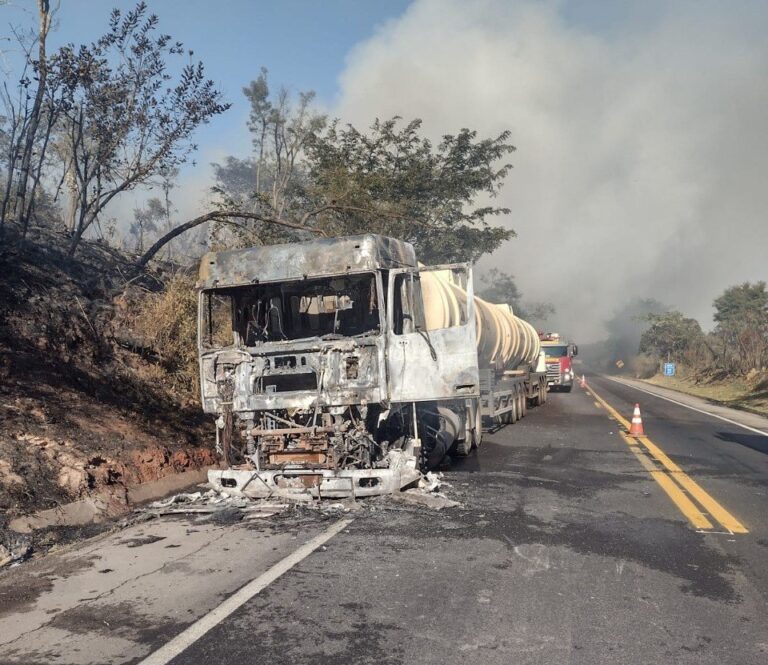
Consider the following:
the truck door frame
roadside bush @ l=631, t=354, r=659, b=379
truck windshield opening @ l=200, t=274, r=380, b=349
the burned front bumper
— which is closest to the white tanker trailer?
the truck door frame

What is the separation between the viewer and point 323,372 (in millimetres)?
7578

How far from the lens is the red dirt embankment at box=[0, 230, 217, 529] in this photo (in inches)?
300

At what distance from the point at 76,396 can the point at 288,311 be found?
3.51 metres

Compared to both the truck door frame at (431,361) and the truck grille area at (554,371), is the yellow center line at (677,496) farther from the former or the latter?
the truck grille area at (554,371)

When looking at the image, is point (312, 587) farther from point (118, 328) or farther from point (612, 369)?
point (612, 369)

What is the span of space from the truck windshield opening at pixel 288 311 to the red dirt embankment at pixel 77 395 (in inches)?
80.1

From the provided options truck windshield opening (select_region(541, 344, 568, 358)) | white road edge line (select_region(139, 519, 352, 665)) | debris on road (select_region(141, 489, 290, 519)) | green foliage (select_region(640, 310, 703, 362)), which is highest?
green foliage (select_region(640, 310, 703, 362))

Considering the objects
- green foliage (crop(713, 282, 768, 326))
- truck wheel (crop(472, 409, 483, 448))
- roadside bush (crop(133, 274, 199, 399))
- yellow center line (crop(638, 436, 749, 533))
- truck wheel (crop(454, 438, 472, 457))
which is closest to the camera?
yellow center line (crop(638, 436, 749, 533))

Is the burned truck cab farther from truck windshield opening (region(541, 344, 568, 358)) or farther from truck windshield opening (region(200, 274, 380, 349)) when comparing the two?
truck windshield opening (region(541, 344, 568, 358))

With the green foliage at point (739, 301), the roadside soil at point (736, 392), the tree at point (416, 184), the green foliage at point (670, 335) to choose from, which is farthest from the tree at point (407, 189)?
the green foliage at point (739, 301)

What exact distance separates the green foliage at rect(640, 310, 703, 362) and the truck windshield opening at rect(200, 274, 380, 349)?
52.2 m

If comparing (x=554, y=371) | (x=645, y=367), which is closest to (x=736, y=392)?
(x=554, y=371)

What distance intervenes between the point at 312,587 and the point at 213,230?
485 inches

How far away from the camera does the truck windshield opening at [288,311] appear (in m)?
8.20
